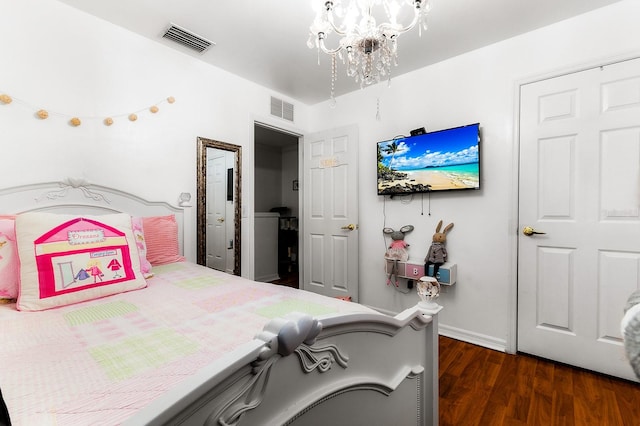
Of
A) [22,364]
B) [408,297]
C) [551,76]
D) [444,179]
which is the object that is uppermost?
[551,76]

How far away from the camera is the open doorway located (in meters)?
4.34

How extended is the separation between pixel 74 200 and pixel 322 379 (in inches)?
79.8

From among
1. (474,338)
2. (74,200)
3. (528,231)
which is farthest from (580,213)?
(74,200)

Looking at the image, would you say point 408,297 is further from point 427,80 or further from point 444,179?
point 427,80

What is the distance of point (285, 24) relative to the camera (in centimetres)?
206

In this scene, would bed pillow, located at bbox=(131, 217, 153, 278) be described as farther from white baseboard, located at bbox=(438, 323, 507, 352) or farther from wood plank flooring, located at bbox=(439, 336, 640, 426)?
white baseboard, located at bbox=(438, 323, 507, 352)

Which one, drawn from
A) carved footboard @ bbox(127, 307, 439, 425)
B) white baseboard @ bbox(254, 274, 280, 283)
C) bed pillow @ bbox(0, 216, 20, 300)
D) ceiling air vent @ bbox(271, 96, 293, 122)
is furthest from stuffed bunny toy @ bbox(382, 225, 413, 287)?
bed pillow @ bbox(0, 216, 20, 300)

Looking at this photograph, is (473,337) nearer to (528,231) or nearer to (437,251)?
(437,251)

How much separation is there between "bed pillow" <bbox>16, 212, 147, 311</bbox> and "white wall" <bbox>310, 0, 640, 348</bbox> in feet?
7.33

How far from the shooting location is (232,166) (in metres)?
2.79

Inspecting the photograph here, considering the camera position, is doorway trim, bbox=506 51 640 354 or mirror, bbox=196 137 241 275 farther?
mirror, bbox=196 137 241 275

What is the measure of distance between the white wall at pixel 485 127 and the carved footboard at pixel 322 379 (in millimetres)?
1348

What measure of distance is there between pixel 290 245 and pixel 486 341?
334 centimetres

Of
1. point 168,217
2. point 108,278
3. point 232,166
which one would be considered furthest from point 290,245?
point 108,278
